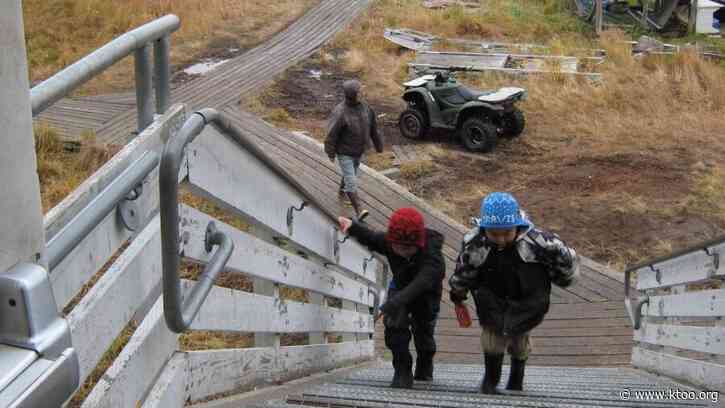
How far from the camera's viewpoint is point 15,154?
4.38 ft

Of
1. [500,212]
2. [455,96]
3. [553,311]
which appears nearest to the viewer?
[500,212]

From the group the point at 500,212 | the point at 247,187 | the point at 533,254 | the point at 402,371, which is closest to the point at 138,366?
the point at 247,187

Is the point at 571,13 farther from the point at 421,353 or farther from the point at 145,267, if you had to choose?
the point at 145,267

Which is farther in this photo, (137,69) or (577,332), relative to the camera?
(577,332)

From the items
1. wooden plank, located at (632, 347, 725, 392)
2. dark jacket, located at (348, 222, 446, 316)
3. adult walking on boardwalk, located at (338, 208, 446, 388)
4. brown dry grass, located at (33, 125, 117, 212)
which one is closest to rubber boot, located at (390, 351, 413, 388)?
adult walking on boardwalk, located at (338, 208, 446, 388)

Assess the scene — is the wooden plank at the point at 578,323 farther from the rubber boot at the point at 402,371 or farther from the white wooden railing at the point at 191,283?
the white wooden railing at the point at 191,283

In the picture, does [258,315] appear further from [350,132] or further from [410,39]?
[410,39]

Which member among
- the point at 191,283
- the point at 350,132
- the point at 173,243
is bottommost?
the point at 191,283

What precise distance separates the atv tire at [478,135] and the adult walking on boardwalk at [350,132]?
11.2 ft

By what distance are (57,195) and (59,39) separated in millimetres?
10226

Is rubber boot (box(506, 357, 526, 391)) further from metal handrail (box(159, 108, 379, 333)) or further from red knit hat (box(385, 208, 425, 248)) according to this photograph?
metal handrail (box(159, 108, 379, 333))

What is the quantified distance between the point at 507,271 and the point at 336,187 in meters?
6.10

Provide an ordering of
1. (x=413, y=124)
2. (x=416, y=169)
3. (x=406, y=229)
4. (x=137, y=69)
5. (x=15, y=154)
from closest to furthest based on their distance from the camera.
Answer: (x=15, y=154)
(x=137, y=69)
(x=406, y=229)
(x=416, y=169)
(x=413, y=124)

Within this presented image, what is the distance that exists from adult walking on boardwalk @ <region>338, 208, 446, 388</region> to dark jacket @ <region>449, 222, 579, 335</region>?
0.80 ft
